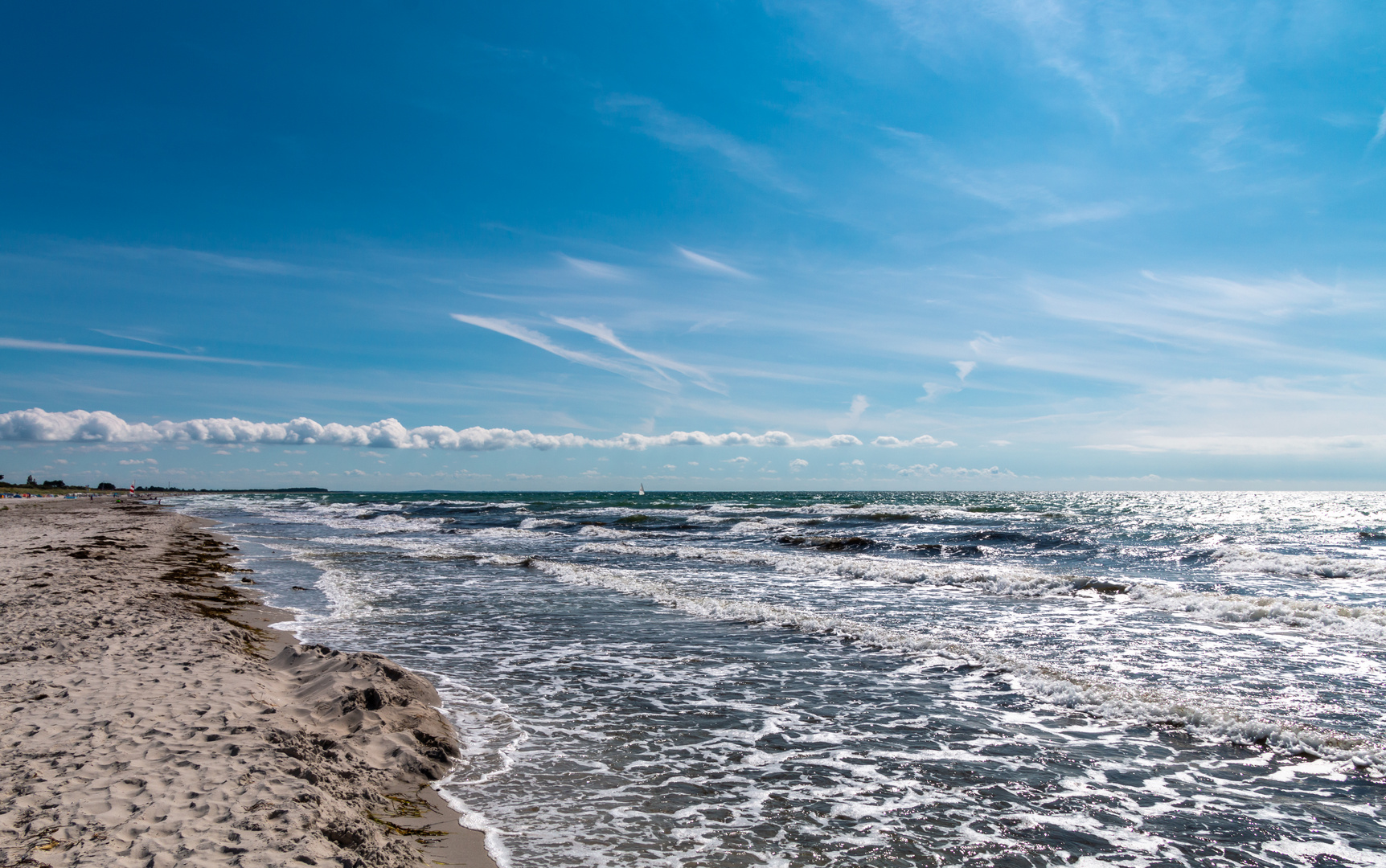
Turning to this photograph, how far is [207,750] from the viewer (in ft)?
17.5

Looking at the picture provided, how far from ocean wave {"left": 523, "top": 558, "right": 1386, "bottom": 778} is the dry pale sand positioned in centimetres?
722

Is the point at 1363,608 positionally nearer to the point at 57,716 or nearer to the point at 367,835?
the point at 367,835

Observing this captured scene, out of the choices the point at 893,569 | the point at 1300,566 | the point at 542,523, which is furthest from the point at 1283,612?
the point at 542,523

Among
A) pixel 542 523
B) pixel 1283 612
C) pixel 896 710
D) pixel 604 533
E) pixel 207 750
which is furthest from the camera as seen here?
pixel 542 523

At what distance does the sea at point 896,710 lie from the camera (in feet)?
16.5

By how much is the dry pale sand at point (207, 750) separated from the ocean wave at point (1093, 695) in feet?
23.7

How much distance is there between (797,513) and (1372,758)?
54229 mm

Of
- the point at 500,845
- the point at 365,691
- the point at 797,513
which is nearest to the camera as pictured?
the point at 500,845

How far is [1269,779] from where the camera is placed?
608 cm

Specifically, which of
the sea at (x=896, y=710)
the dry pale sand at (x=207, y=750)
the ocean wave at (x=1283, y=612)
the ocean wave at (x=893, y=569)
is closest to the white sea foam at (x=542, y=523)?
the ocean wave at (x=893, y=569)

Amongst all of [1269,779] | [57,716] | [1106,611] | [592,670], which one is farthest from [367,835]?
[1106,611]

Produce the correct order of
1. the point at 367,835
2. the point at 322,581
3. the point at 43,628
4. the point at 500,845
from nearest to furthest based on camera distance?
the point at 367,835
the point at 500,845
the point at 43,628
the point at 322,581

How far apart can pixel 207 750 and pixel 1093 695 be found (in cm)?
947

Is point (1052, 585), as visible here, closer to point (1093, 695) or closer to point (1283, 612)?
point (1283, 612)
